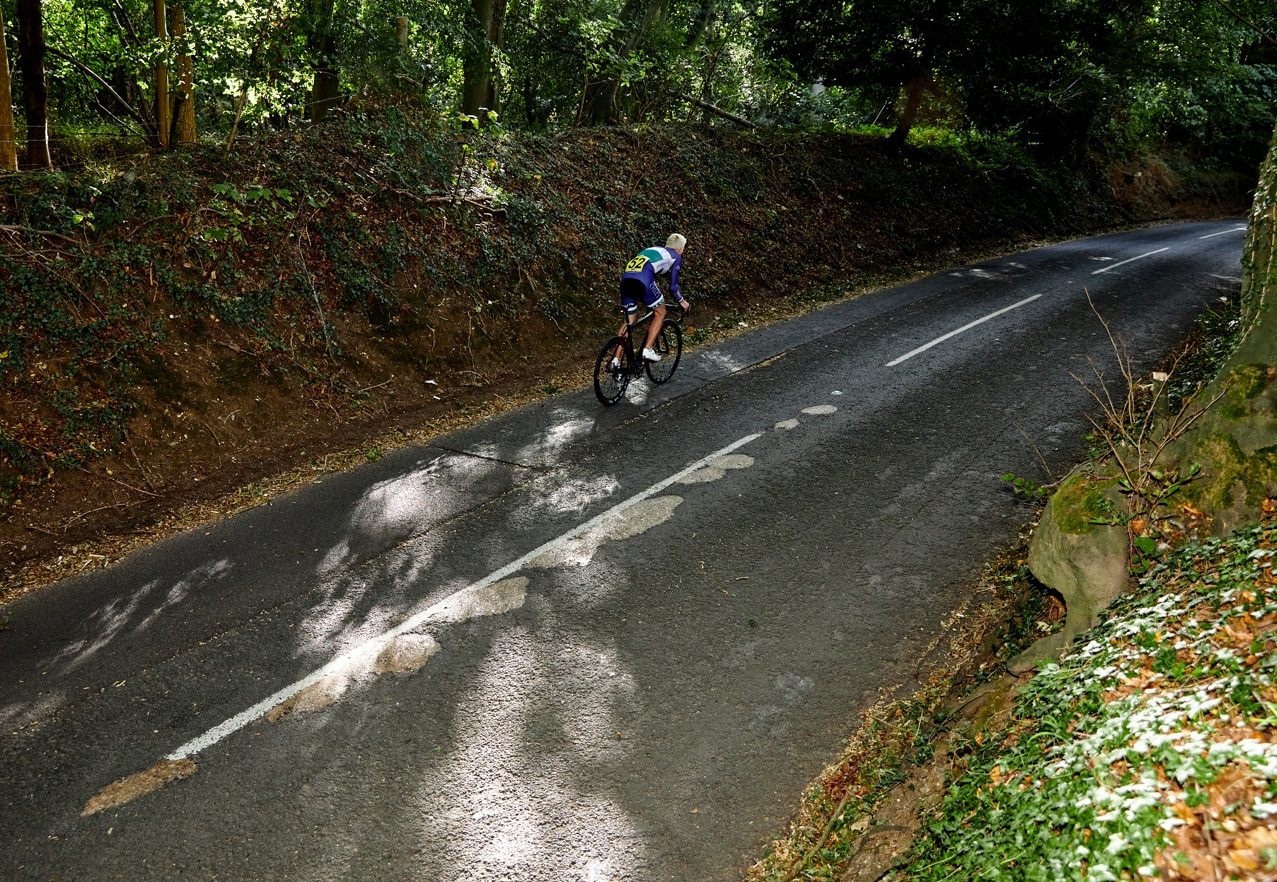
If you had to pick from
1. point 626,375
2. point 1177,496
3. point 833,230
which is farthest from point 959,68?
point 1177,496

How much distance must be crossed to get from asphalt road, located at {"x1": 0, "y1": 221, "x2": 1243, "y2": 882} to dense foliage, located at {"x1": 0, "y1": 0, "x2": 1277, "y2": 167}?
5.96 m

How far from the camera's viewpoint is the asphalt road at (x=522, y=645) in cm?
405

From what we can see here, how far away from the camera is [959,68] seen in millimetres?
19188

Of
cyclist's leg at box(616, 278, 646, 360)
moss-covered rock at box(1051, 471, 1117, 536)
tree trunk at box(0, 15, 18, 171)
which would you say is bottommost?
moss-covered rock at box(1051, 471, 1117, 536)

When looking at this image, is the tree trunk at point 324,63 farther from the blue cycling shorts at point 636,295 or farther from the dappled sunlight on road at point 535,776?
the dappled sunlight on road at point 535,776

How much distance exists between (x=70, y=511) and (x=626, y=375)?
20.1 feet

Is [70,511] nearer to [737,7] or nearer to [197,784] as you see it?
[197,784]

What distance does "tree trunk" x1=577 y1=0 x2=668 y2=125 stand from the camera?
55.2 feet

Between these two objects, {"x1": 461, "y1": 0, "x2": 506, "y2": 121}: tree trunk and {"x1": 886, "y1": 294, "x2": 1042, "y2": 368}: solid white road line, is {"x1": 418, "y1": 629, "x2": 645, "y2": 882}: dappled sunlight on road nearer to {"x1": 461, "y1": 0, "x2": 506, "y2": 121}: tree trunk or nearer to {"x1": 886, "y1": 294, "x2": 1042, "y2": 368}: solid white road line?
{"x1": 886, "y1": 294, "x2": 1042, "y2": 368}: solid white road line

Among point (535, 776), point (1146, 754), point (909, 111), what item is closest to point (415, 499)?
point (535, 776)

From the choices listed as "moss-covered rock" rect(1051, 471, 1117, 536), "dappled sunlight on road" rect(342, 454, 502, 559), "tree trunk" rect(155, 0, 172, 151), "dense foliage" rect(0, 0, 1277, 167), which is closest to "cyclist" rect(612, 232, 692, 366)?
"dappled sunlight on road" rect(342, 454, 502, 559)

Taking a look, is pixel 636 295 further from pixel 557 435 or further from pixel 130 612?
pixel 130 612

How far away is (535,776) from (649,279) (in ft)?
22.5

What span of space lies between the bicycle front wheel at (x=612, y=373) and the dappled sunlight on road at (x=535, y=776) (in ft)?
16.6
